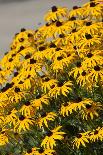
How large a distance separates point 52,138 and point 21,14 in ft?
40.9

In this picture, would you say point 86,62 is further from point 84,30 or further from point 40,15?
point 40,15

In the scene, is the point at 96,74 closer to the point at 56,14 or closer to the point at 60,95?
the point at 60,95

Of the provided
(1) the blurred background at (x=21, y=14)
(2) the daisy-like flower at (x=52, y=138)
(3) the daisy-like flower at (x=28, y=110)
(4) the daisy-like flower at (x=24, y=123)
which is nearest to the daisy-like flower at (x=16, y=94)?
(3) the daisy-like flower at (x=28, y=110)

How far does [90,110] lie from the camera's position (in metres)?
7.02

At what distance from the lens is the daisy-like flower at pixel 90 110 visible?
699cm

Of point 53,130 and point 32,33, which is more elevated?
point 32,33

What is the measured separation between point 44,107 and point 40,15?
10.8 meters

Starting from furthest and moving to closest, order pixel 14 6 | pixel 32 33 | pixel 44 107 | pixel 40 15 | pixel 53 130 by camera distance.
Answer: pixel 14 6 → pixel 40 15 → pixel 32 33 → pixel 44 107 → pixel 53 130

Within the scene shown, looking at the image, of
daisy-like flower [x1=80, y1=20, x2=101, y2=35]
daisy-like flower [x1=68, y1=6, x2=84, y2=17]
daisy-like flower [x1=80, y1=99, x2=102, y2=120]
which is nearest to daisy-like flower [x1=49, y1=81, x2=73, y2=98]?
daisy-like flower [x1=80, y1=99, x2=102, y2=120]

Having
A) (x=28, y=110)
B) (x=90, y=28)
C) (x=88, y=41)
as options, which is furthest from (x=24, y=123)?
(x=90, y=28)

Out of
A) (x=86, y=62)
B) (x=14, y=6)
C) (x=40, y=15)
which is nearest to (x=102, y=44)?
(x=86, y=62)

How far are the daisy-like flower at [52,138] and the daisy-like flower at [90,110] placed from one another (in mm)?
352

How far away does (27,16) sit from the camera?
61.1ft

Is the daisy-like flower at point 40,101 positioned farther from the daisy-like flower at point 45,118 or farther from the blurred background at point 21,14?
the blurred background at point 21,14
